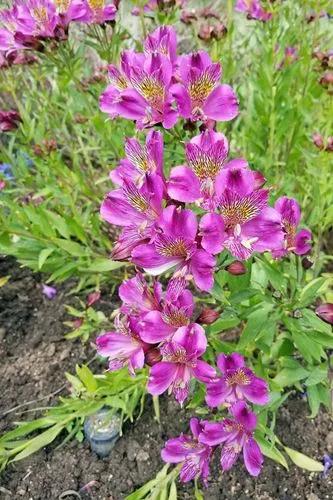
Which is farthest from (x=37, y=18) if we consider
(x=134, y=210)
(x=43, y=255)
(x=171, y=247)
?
(x=171, y=247)

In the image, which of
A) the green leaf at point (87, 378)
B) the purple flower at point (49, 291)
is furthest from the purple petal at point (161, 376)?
the purple flower at point (49, 291)

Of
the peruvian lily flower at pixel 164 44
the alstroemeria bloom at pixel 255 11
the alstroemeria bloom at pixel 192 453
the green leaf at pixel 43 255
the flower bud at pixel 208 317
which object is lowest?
the alstroemeria bloom at pixel 192 453

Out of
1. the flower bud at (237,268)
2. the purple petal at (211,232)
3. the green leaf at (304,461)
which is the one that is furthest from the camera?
the green leaf at (304,461)

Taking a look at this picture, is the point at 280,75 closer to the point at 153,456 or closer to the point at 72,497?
the point at 153,456

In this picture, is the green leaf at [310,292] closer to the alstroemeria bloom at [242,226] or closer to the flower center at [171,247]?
the alstroemeria bloom at [242,226]

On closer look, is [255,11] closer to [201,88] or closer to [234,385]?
[201,88]

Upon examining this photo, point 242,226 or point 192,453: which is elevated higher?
point 242,226

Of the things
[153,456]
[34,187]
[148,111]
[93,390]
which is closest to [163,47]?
[148,111]

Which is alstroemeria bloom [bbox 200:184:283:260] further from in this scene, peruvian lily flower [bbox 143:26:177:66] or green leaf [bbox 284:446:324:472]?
green leaf [bbox 284:446:324:472]
